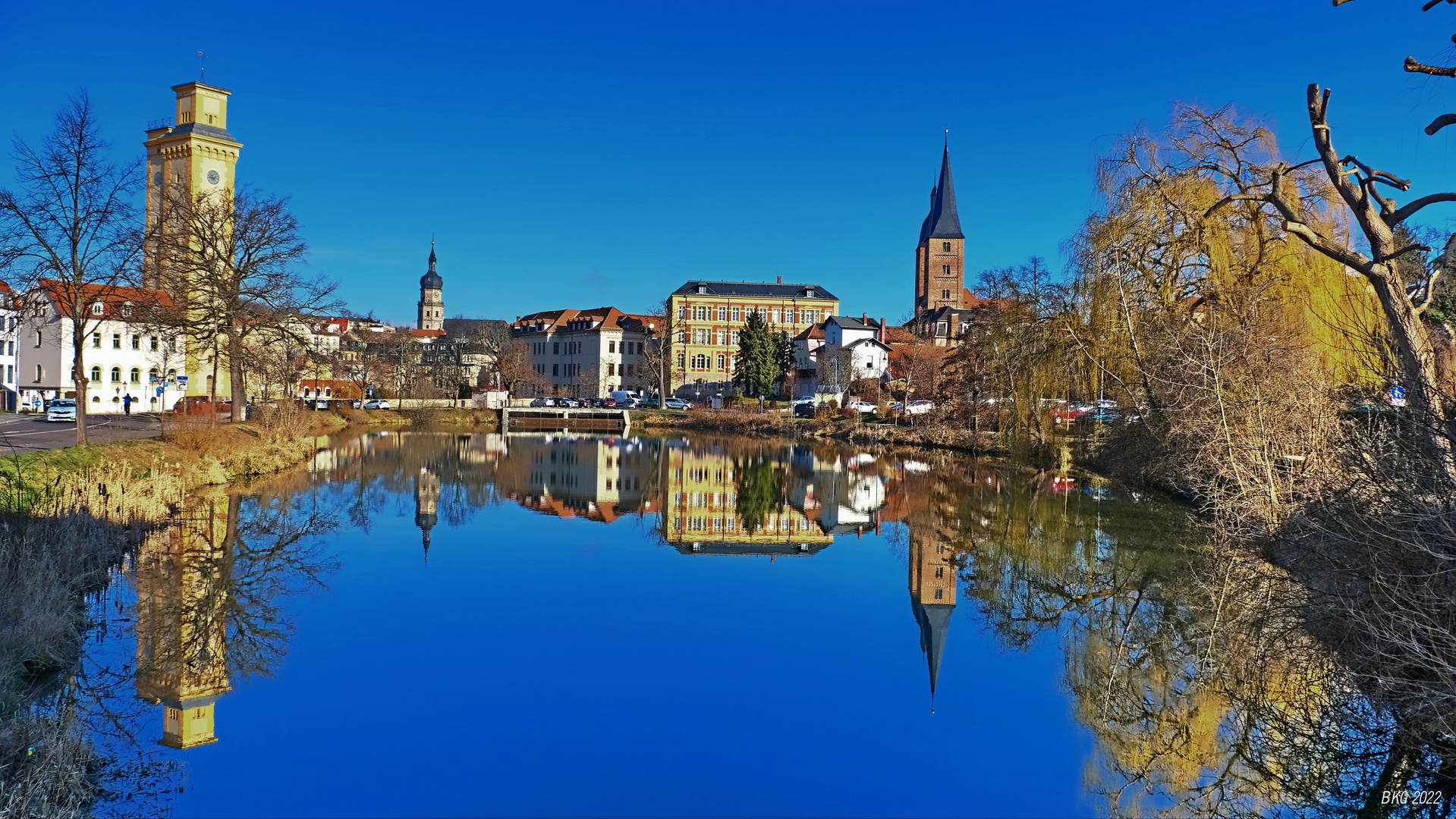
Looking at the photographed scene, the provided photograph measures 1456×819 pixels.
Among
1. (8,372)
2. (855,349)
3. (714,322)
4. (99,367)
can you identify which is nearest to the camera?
(99,367)

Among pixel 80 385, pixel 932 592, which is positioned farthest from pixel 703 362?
pixel 932 592

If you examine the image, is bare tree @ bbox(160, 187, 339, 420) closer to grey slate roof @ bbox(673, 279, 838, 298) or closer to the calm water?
the calm water

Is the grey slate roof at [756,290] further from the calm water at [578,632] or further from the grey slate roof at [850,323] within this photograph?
the calm water at [578,632]

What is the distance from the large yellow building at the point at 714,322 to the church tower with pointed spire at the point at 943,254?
14335 mm

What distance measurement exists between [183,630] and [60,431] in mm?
23058

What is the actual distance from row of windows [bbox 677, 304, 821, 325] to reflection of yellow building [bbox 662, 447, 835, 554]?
189ft

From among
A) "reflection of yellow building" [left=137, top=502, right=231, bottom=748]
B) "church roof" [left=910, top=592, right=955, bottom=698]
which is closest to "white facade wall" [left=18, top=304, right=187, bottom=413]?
"reflection of yellow building" [left=137, top=502, right=231, bottom=748]

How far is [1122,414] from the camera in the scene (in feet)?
85.7

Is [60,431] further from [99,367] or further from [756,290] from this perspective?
[756,290]

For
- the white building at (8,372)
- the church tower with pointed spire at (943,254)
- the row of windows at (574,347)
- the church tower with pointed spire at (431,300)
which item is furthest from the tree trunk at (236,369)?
the church tower with pointed spire at (431,300)

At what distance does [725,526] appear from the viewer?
2198 centimetres

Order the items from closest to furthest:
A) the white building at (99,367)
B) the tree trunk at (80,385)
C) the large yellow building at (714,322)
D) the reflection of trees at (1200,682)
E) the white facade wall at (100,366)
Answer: the reflection of trees at (1200,682), the tree trunk at (80,385), the white building at (99,367), the white facade wall at (100,366), the large yellow building at (714,322)

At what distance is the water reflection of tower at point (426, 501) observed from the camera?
21047 mm

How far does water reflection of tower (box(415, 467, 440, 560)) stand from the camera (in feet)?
69.1
